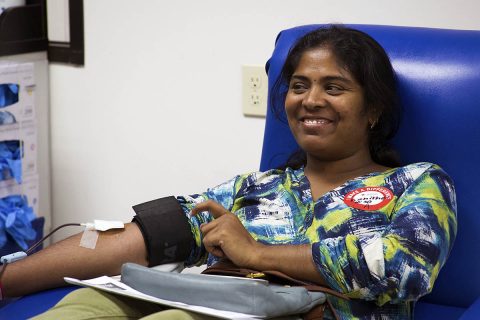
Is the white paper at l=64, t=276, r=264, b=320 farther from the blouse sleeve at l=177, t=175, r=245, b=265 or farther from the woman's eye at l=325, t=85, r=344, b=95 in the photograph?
the woman's eye at l=325, t=85, r=344, b=95

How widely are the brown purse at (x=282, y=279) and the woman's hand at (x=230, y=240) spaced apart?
1.0 inches

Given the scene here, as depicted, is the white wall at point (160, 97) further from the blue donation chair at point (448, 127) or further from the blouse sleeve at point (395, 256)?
the blouse sleeve at point (395, 256)

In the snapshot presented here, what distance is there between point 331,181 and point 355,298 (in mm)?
341

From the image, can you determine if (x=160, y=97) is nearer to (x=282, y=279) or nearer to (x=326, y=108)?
(x=326, y=108)

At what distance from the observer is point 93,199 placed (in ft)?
9.37

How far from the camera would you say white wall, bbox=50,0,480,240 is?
241 cm

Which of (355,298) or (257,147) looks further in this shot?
(257,147)

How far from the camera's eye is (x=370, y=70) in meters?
1.76

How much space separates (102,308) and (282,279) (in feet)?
1.17

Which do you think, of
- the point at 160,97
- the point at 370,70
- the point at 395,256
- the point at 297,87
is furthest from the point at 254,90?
the point at 395,256

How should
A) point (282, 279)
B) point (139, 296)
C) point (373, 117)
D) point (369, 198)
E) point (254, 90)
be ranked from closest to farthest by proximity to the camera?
point (139, 296), point (282, 279), point (369, 198), point (373, 117), point (254, 90)

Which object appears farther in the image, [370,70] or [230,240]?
[370,70]

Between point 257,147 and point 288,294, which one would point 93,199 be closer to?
point 257,147

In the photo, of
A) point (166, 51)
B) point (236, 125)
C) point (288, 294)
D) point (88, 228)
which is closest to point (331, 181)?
point (288, 294)
